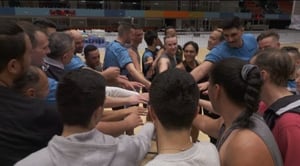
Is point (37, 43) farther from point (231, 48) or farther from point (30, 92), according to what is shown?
point (231, 48)

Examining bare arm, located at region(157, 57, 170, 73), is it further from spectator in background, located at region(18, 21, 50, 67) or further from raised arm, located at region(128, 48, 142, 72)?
spectator in background, located at region(18, 21, 50, 67)

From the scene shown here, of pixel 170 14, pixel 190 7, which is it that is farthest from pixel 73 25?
pixel 190 7

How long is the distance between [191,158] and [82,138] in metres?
0.38

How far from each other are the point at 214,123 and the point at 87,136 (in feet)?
2.77

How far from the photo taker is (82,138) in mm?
1172

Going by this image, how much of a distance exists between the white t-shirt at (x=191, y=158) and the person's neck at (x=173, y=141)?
0.07 feet

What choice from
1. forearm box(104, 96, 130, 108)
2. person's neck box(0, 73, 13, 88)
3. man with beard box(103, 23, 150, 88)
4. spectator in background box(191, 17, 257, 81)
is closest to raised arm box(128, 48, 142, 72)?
man with beard box(103, 23, 150, 88)

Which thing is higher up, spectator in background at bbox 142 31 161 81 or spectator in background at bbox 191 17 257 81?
spectator in background at bbox 191 17 257 81

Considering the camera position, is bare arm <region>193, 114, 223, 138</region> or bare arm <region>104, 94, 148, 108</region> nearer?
bare arm <region>193, 114, 223, 138</region>

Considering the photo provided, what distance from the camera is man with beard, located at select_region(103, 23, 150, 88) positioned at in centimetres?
359

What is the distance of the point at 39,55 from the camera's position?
77.6 inches

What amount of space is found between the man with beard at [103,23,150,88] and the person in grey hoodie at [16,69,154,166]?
86.0 inches

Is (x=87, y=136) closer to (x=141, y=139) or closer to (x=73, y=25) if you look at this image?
Result: (x=141, y=139)

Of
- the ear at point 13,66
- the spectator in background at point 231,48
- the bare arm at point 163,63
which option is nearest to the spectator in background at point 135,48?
the bare arm at point 163,63
